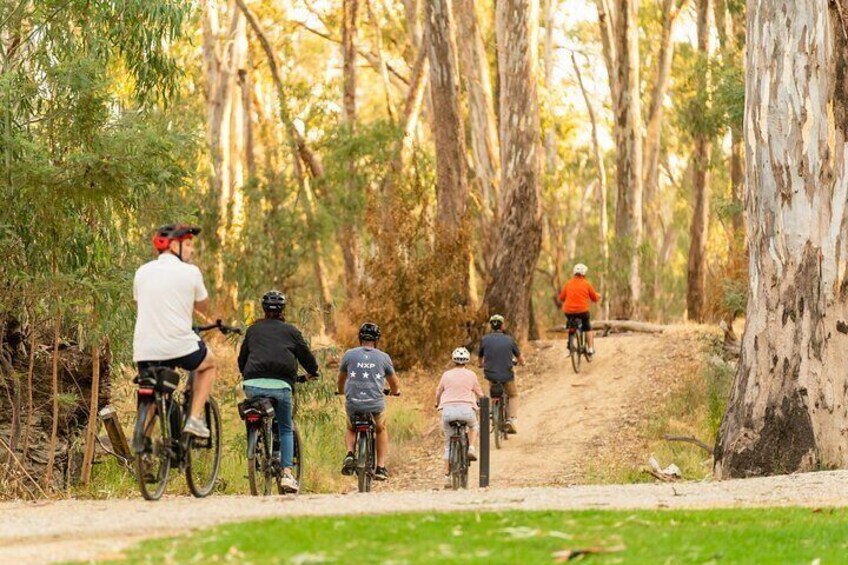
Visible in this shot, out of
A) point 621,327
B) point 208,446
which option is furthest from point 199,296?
point 621,327

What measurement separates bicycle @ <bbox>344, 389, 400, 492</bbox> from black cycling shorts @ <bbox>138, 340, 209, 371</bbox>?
4331 mm

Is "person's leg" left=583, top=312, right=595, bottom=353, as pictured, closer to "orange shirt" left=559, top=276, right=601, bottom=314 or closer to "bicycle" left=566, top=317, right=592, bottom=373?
"bicycle" left=566, top=317, right=592, bottom=373

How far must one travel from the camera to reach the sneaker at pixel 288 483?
527 inches

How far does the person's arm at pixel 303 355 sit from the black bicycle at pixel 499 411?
9.36 metres

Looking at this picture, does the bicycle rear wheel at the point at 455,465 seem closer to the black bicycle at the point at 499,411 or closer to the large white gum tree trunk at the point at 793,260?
the large white gum tree trunk at the point at 793,260

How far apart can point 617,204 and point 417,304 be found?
37.7 feet

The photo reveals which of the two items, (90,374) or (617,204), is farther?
(617,204)

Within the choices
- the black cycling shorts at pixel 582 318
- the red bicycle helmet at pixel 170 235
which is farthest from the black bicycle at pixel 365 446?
the black cycling shorts at pixel 582 318

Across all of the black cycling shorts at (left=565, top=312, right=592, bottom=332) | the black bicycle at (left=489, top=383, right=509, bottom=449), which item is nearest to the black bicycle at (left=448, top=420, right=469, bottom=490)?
the black bicycle at (left=489, top=383, right=509, bottom=449)

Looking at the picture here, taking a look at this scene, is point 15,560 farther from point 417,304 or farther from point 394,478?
point 417,304

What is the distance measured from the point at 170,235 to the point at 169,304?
0.51 m

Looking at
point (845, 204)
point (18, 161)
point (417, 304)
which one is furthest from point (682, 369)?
point (18, 161)

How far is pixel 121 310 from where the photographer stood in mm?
17344

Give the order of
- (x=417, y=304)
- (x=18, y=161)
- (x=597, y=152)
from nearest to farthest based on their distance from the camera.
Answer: (x=18, y=161) → (x=417, y=304) → (x=597, y=152)
